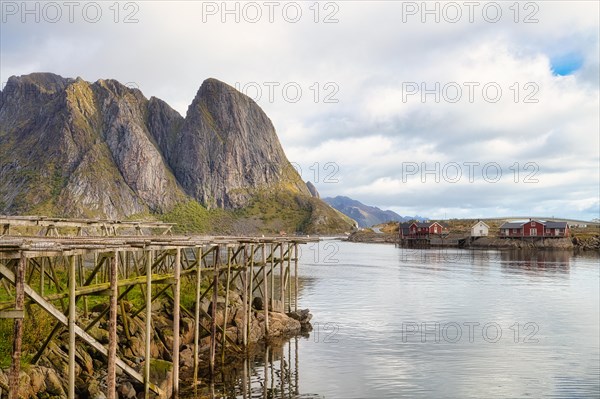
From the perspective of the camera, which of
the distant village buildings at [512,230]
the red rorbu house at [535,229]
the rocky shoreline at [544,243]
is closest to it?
the rocky shoreline at [544,243]

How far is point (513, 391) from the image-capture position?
24422mm

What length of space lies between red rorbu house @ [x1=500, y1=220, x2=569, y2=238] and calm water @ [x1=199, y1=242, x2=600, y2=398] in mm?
72937

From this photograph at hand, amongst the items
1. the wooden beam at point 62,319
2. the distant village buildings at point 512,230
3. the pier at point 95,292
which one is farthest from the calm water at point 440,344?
the distant village buildings at point 512,230

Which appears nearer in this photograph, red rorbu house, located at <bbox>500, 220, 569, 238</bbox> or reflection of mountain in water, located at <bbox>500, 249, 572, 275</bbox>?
reflection of mountain in water, located at <bbox>500, 249, 572, 275</bbox>

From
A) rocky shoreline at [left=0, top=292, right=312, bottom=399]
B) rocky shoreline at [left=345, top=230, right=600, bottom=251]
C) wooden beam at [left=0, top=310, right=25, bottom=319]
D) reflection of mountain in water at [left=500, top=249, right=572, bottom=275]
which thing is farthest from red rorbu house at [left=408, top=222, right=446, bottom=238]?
wooden beam at [left=0, top=310, right=25, bottom=319]

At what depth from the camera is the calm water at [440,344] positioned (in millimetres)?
25031

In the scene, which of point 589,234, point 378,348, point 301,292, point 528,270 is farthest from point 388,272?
point 589,234

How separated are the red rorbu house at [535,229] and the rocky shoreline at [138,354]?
116681 mm

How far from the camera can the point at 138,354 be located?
74.6 feet

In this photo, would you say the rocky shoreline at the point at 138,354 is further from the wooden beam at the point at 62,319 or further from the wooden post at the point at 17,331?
the wooden post at the point at 17,331

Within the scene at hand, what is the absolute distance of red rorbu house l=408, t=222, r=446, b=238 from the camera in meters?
162

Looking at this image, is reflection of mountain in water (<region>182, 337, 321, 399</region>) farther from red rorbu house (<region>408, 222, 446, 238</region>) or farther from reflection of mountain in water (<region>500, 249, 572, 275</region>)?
red rorbu house (<region>408, 222, 446, 238</region>)

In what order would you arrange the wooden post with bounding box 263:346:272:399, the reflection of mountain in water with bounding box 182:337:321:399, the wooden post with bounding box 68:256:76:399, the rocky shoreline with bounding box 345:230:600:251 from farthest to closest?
1. the rocky shoreline with bounding box 345:230:600:251
2. the wooden post with bounding box 263:346:272:399
3. the reflection of mountain in water with bounding box 182:337:321:399
4. the wooden post with bounding box 68:256:76:399

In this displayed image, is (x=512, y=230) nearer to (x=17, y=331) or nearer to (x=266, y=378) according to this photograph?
(x=266, y=378)
